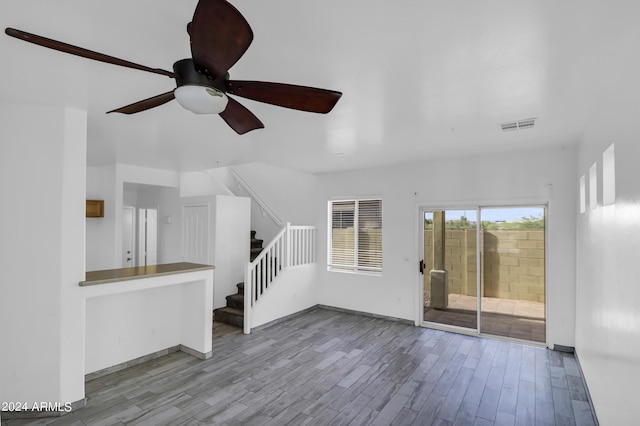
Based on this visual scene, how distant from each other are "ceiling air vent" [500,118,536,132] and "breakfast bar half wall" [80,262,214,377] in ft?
12.3

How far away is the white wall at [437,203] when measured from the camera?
14.2 ft

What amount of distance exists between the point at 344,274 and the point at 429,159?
2601mm

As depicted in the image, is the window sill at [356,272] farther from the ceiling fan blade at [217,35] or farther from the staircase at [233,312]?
the ceiling fan blade at [217,35]

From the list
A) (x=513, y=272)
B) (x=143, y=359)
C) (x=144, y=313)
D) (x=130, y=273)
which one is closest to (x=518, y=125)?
(x=513, y=272)

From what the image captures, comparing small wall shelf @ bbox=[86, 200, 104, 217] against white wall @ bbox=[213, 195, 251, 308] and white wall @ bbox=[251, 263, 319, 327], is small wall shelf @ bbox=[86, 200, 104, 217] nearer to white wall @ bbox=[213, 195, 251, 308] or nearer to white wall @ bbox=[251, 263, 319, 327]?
white wall @ bbox=[213, 195, 251, 308]

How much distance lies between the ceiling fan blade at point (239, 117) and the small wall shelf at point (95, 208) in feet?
14.1

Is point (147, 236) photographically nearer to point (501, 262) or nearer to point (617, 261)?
point (501, 262)

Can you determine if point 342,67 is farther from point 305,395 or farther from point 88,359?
point 88,359

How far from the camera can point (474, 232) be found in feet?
16.5

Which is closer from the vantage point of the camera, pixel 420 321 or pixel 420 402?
pixel 420 402

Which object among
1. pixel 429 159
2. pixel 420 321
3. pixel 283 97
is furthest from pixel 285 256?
pixel 283 97

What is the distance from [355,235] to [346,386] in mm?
3162

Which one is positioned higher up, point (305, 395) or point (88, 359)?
point (88, 359)

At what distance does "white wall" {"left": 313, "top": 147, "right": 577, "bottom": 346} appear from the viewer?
170 inches
